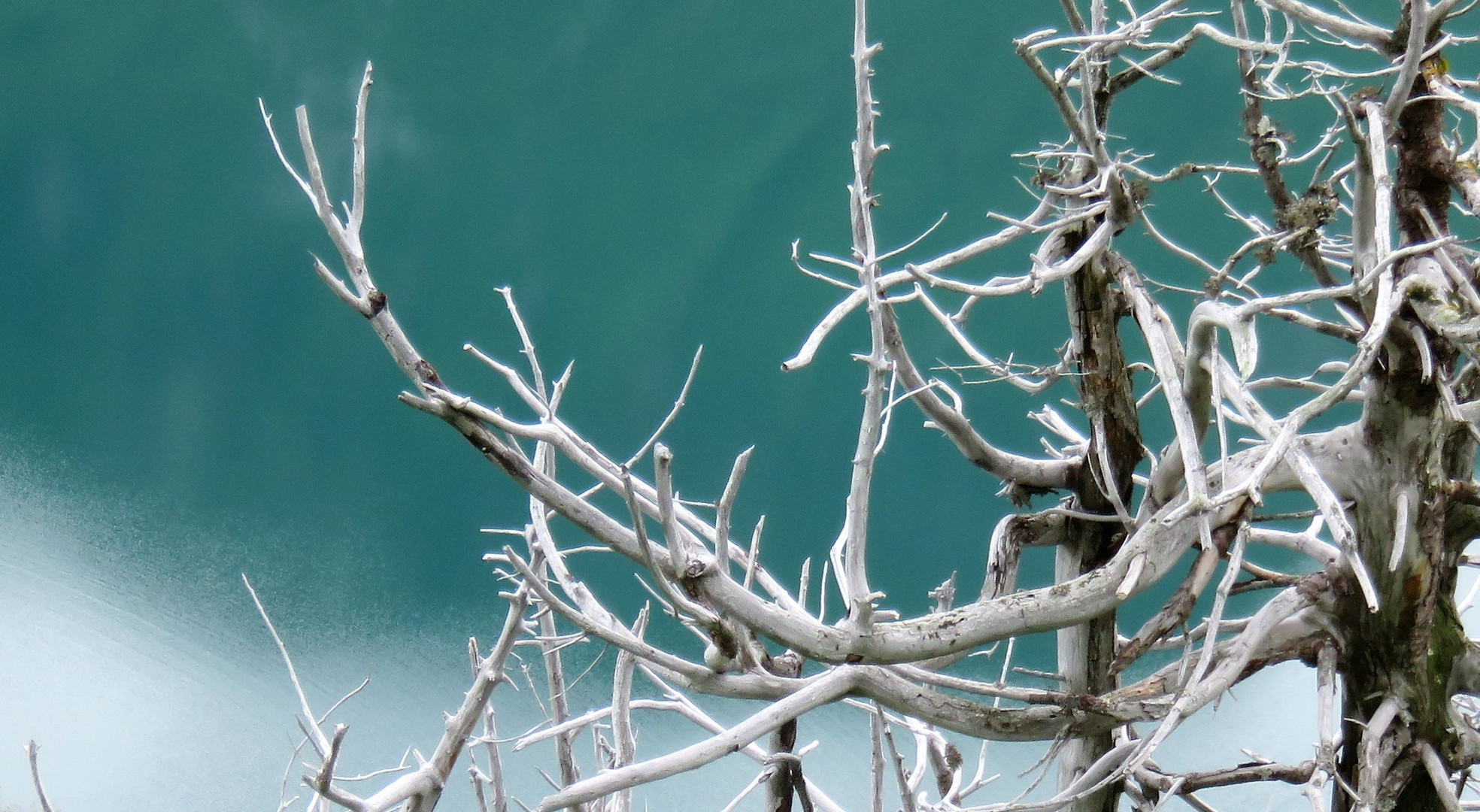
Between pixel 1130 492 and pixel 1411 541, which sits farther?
pixel 1130 492

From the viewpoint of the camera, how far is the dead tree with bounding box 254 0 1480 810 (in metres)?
0.66

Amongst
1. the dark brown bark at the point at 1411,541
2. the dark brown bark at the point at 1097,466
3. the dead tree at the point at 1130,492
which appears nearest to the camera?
the dead tree at the point at 1130,492

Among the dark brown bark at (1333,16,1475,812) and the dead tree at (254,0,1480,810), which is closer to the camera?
the dead tree at (254,0,1480,810)

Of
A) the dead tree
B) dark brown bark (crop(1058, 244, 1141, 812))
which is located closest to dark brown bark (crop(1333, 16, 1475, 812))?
the dead tree

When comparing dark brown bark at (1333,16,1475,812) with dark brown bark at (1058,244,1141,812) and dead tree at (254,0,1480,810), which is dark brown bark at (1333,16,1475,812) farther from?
dark brown bark at (1058,244,1141,812)

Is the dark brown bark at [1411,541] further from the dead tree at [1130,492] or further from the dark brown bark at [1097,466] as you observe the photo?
the dark brown bark at [1097,466]

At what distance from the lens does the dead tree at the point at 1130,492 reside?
26.1 inches

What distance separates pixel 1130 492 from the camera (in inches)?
42.3

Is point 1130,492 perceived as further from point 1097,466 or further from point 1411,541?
point 1411,541

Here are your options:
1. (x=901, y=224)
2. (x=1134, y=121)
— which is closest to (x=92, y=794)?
(x=901, y=224)

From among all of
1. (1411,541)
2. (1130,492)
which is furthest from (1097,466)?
(1411,541)

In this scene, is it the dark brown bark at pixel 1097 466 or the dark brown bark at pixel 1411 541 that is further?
the dark brown bark at pixel 1097 466

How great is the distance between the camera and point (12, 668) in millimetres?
2617

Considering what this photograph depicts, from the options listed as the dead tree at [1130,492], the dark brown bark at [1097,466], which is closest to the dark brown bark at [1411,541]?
the dead tree at [1130,492]
